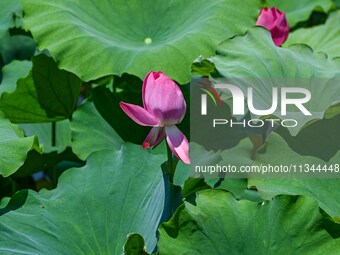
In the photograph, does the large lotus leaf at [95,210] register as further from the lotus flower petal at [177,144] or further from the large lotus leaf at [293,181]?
the large lotus leaf at [293,181]

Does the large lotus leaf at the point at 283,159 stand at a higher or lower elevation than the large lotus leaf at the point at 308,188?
higher

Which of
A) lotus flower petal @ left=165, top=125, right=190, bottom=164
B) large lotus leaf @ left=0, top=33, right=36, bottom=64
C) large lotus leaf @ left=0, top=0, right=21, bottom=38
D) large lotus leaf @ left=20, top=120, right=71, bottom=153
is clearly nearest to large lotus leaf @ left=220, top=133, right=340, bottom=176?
lotus flower petal @ left=165, top=125, right=190, bottom=164

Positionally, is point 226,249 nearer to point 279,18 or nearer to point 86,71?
point 86,71

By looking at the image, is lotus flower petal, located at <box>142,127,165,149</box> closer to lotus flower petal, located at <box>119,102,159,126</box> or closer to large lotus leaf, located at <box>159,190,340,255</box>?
lotus flower petal, located at <box>119,102,159,126</box>

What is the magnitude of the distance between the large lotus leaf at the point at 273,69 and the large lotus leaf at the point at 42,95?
53 centimetres

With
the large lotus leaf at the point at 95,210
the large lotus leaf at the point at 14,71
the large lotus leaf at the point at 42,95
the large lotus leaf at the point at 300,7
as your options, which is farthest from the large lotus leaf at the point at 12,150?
the large lotus leaf at the point at 300,7

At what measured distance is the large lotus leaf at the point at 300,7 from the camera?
2732 mm

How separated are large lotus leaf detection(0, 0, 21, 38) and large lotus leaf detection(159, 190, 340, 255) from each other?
1.11 m

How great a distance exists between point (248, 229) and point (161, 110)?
271 mm

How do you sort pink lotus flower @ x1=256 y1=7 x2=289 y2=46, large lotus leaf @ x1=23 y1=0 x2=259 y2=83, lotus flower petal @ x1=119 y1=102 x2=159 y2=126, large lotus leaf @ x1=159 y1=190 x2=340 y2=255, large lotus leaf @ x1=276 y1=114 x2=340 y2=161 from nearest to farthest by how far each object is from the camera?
large lotus leaf @ x1=159 y1=190 x2=340 y2=255 → lotus flower petal @ x1=119 y1=102 x2=159 y2=126 → large lotus leaf @ x1=276 y1=114 x2=340 y2=161 → large lotus leaf @ x1=23 y1=0 x2=259 y2=83 → pink lotus flower @ x1=256 y1=7 x2=289 y2=46

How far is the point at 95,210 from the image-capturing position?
151cm

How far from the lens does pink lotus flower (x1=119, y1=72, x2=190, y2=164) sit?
1.42 meters

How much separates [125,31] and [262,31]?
399mm

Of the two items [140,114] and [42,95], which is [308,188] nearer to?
[140,114]
